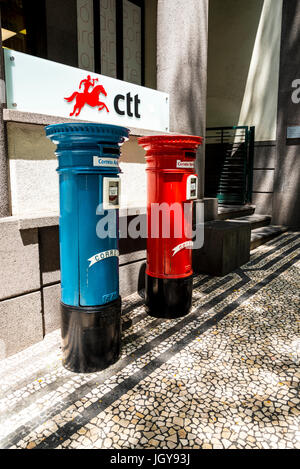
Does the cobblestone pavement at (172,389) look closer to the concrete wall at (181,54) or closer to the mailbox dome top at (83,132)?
the mailbox dome top at (83,132)

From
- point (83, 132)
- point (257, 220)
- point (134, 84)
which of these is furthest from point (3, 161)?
point (257, 220)

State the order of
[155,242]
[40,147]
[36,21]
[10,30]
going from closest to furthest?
[40,147]
[155,242]
[10,30]
[36,21]

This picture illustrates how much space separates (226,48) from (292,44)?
1.70 metres

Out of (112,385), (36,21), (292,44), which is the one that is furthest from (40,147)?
(292,44)

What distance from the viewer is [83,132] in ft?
7.09

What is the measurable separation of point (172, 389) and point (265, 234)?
5.24m

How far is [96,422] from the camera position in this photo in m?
2.00

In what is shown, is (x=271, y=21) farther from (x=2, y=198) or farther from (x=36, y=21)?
(x=2, y=198)

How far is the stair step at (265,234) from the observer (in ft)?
21.5

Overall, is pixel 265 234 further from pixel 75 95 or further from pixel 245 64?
pixel 75 95

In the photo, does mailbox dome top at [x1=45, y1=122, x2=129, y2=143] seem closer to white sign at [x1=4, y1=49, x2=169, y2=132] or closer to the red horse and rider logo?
white sign at [x1=4, y1=49, x2=169, y2=132]

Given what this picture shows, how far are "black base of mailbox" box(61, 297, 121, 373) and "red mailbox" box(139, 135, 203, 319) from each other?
2.85 feet

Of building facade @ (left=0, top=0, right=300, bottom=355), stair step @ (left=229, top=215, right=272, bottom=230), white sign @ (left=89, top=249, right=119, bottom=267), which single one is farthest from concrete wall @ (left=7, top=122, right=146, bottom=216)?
stair step @ (left=229, top=215, right=272, bottom=230)

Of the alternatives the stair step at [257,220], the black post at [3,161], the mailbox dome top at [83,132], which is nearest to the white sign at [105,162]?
the mailbox dome top at [83,132]
